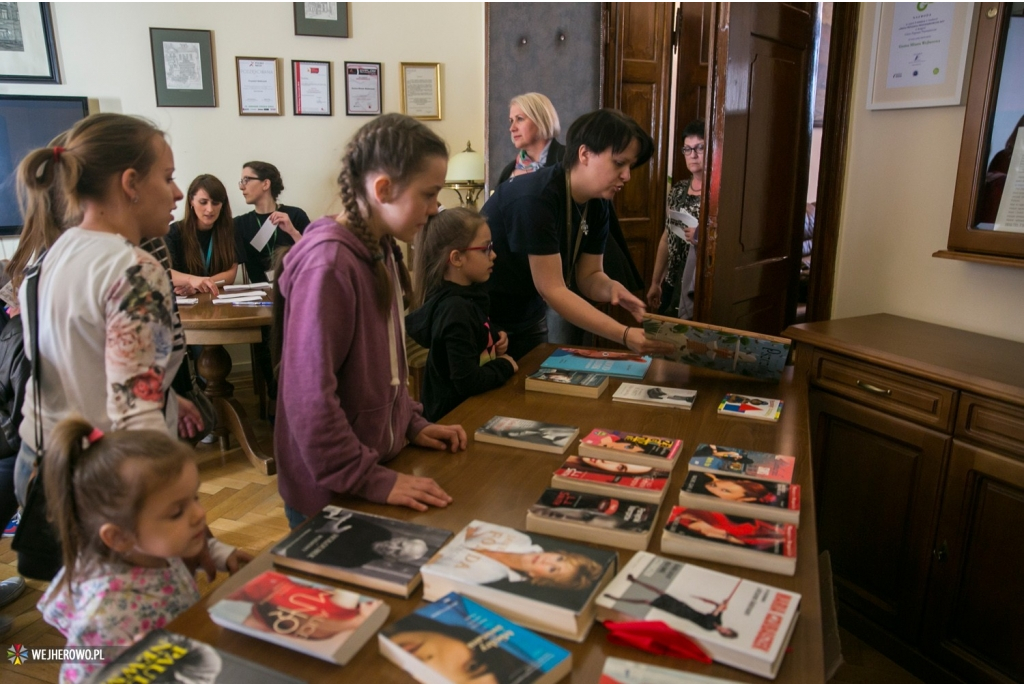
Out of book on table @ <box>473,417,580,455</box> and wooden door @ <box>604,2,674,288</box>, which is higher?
wooden door @ <box>604,2,674,288</box>

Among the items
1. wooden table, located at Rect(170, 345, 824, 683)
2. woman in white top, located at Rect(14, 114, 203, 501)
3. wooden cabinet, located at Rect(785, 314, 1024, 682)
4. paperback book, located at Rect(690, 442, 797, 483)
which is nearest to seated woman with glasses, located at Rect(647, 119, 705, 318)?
wooden cabinet, located at Rect(785, 314, 1024, 682)

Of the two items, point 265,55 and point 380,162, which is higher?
point 265,55

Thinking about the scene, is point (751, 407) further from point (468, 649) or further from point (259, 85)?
point (259, 85)

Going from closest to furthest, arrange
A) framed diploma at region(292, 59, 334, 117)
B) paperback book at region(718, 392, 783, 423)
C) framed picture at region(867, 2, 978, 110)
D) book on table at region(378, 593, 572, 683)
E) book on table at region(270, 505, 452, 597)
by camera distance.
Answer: book on table at region(378, 593, 572, 683) < book on table at region(270, 505, 452, 597) < paperback book at region(718, 392, 783, 423) < framed picture at region(867, 2, 978, 110) < framed diploma at region(292, 59, 334, 117)

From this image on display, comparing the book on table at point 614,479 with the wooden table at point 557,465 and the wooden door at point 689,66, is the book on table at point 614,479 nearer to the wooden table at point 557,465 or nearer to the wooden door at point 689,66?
the wooden table at point 557,465

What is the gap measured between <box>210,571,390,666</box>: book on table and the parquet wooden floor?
1041 mm

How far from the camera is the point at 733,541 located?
1.04 meters

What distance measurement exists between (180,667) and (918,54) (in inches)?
105

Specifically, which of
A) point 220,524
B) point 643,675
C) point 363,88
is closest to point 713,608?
point 643,675

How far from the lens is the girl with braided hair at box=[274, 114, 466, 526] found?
1.17 metres

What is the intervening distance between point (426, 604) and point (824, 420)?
1684mm

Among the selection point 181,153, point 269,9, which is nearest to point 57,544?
point 181,153

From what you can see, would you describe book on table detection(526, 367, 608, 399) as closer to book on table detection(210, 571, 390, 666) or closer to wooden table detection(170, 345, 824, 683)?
wooden table detection(170, 345, 824, 683)

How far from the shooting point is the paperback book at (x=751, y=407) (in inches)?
63.6
